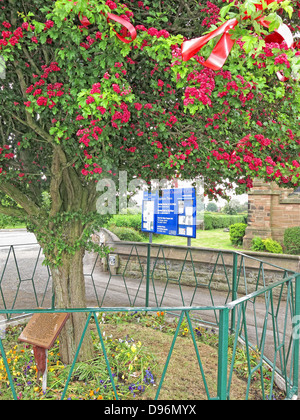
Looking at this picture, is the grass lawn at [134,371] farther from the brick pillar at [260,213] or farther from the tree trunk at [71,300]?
the brick pillar at [260,213]

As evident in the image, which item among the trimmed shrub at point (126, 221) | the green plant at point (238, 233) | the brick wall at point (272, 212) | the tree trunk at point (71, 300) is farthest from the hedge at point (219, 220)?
the tree trunk at point (71, 300)

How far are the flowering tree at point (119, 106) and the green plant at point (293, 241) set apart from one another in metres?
7.02

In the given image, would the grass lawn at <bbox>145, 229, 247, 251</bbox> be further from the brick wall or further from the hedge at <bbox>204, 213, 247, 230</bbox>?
the brick wall

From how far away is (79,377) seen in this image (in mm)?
3193

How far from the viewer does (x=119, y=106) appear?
227cm

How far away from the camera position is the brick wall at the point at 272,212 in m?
11.7

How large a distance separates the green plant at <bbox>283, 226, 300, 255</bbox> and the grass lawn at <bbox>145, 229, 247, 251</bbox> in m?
2.05

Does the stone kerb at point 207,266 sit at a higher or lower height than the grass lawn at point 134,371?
higher

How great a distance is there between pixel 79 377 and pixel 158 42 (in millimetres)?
3246

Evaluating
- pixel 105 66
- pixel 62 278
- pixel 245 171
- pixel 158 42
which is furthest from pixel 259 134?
pixel 62 278

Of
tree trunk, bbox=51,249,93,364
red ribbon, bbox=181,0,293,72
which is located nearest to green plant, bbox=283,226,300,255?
tree trunk, bbox=51,249,93,364

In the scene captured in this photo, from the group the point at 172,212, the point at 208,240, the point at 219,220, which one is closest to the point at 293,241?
the point at 208,240

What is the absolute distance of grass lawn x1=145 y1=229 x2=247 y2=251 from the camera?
41.9 feet

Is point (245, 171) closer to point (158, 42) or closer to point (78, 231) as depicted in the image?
point (158, 42)
